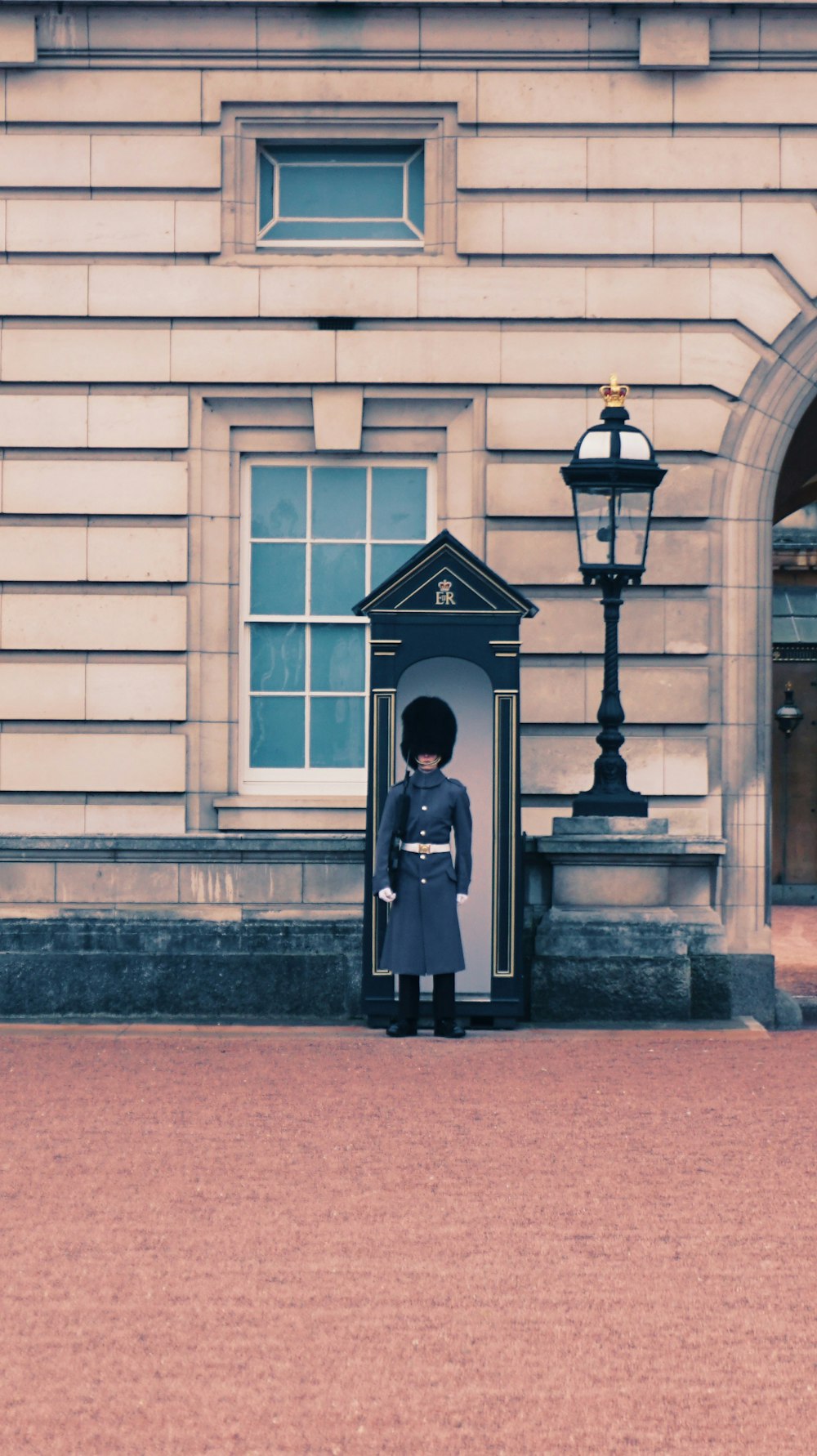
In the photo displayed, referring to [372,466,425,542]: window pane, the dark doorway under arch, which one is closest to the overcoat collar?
[372,466,425,542]: window pane

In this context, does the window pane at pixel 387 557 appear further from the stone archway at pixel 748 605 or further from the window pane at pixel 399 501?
the stone archway at pixel 748 605

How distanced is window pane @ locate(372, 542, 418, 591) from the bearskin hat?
135 cm

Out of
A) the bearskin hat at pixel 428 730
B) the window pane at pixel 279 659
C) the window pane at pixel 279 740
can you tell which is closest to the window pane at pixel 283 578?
the window pane at pixel 279 659

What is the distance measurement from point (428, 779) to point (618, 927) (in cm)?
123

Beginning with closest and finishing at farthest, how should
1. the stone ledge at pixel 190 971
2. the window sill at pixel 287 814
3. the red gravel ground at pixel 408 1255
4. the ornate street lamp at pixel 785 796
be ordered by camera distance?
1. the red gravel ground at pixel 408 1255
2. the stone ledge at pixel 190 971
3. the window sill at pixel 287 814
4. the ornate street lamp at pixel 785 796

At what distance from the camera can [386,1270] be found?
16.7 ft

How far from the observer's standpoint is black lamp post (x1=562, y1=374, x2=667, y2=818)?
9562mm

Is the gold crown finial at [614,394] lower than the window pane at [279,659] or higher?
higher

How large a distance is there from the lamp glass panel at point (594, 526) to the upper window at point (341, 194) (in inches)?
69.3

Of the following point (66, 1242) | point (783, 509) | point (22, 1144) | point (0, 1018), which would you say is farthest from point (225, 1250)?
point (783, 509)

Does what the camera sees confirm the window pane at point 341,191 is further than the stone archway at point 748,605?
Yes

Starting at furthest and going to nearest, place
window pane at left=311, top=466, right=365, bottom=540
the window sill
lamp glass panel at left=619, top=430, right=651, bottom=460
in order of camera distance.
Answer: window pane at left=311, top=466, right=365, bottom=540 < the window sill < lamp glass panel at left=619, top=430, right=651, bottom=460

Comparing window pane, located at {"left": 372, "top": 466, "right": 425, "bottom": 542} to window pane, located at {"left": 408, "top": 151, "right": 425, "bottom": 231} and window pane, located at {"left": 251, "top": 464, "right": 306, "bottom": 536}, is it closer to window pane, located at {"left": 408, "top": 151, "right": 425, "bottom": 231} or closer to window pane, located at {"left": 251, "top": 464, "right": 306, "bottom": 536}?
window pane, located at {"left": 251, "top": 464, "right": 306, "bottom": 536}

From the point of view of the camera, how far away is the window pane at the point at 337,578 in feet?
34.2
